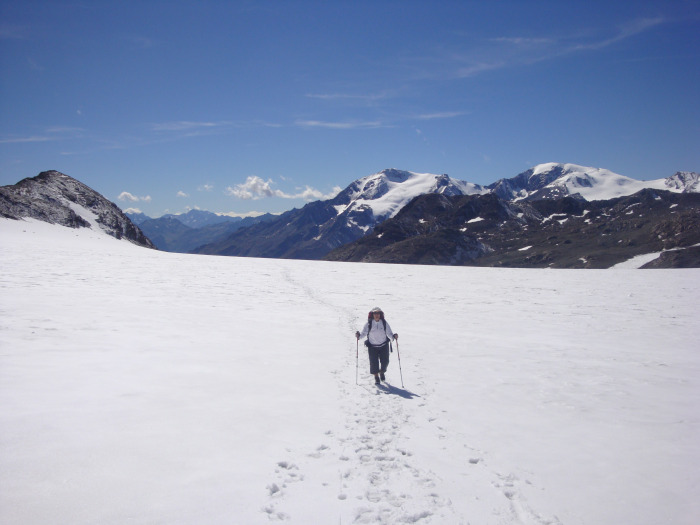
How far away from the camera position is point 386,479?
7004 mm

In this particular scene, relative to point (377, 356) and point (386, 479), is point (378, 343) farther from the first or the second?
point (386, 479)

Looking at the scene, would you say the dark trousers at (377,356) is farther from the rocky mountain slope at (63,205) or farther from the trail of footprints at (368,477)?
the rocky mountain slope at (63,205)

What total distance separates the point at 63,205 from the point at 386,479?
3296 inches

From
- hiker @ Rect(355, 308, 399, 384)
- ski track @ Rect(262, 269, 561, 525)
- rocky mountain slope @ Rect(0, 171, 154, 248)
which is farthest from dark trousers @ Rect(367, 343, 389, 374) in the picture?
rocky mountain slope @ Rect(0, 171, 154, 248)

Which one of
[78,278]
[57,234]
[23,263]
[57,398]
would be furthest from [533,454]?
[57,234]

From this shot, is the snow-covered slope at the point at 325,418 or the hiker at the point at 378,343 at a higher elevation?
the hiker at the point at 378,343

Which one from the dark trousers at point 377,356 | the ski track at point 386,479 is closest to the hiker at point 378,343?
the dark trousers at point 377,356

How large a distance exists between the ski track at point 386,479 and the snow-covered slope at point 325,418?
0.04 meters

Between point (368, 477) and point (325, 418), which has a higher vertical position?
point (325, 418)

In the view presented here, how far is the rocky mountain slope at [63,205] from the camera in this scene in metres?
62.5

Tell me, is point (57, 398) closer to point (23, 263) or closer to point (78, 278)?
point (78, 278)

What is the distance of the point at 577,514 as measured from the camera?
6.50m

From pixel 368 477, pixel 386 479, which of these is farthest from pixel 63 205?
pixel 386 479

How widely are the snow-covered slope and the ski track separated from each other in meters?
0.04
